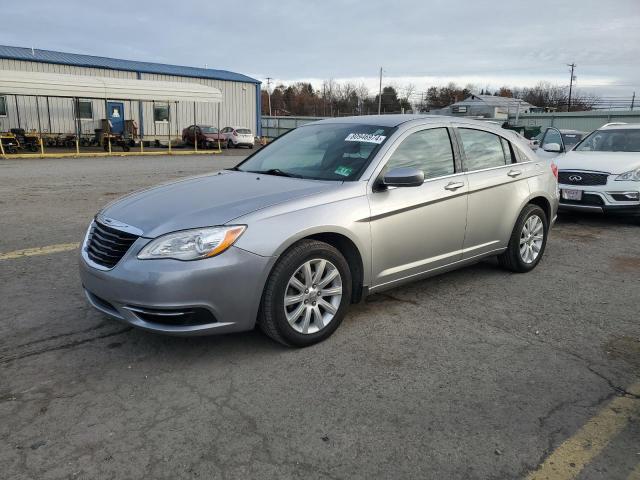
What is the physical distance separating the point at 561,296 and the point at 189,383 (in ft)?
11.3

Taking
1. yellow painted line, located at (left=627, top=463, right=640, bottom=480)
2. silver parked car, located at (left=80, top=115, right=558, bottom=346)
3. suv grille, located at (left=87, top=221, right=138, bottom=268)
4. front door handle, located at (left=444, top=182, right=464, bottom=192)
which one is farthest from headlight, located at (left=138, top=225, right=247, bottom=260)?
yellow painted line, located at (left=627, top=463, right=640, bottom=480)

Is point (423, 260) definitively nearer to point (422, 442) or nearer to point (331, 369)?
point (331, 369)

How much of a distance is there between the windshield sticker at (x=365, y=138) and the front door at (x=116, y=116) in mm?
30903

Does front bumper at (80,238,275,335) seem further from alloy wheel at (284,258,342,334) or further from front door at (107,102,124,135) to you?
front door at (107,102,124,135)

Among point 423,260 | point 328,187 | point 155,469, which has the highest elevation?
point 328,187

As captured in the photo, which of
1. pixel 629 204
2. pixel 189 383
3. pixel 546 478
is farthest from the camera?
pixel 629 204

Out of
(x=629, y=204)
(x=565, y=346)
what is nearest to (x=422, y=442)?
(x=565, y=346)

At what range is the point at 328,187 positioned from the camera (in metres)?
3.80

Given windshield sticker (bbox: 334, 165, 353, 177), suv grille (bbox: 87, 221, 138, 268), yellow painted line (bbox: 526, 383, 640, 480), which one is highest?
windshield sticker (bbox: 334, 165, 353, 177)

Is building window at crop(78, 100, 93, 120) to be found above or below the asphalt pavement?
above

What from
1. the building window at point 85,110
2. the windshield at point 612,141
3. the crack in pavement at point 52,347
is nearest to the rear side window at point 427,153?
the crack in pavement at point 52,347

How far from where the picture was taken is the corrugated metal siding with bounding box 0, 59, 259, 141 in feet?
96.1

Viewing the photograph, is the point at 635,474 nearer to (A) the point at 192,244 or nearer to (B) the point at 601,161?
(A) the point at 192,244

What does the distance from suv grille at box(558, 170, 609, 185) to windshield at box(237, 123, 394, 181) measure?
5.20 meters
